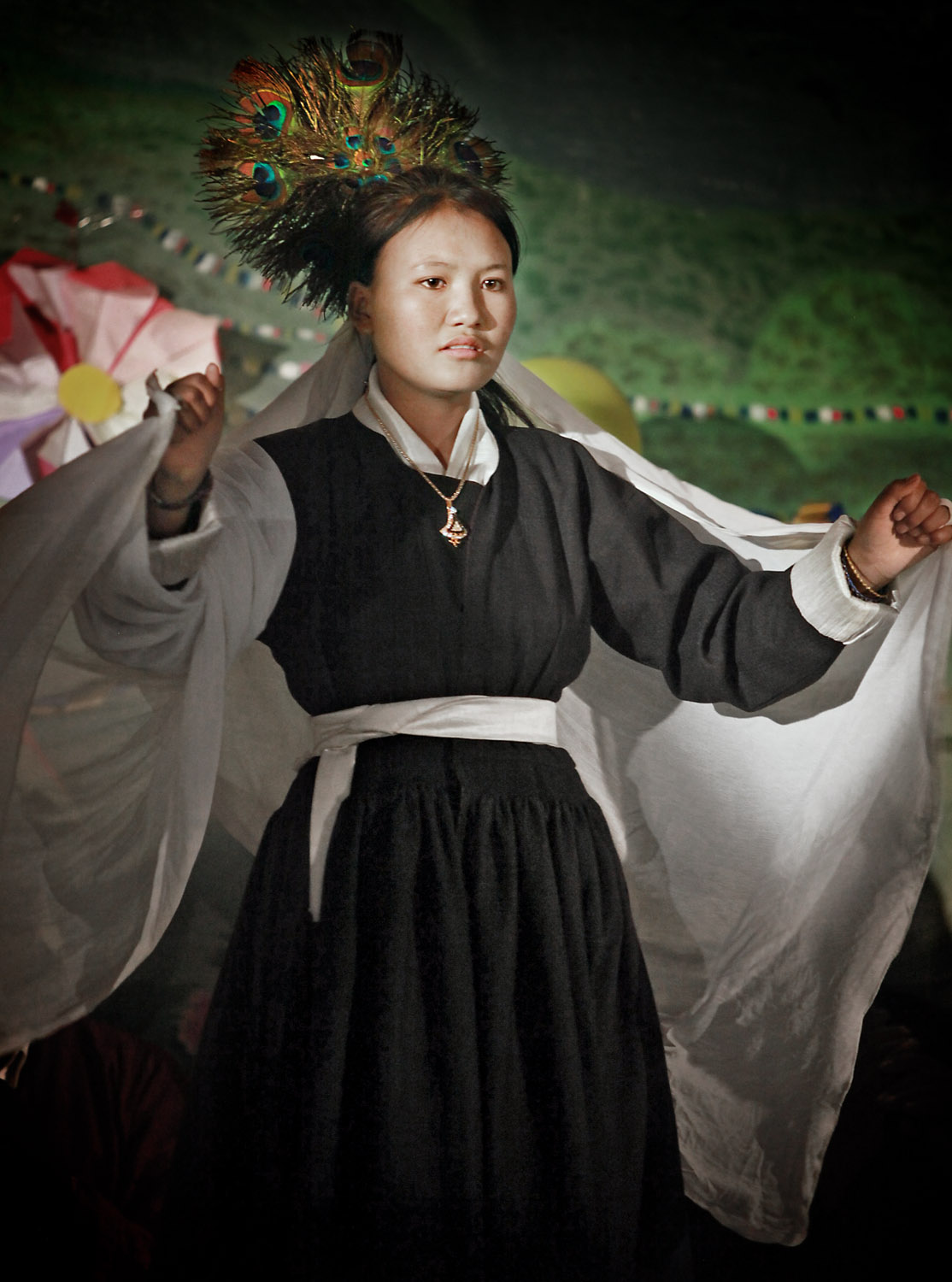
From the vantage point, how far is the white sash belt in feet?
4.41

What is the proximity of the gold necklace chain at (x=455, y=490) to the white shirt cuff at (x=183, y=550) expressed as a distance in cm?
25

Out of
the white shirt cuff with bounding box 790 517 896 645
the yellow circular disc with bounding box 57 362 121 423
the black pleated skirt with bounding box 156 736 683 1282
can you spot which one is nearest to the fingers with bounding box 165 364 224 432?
the yellow circular disc with bounding box 57 362 121 423

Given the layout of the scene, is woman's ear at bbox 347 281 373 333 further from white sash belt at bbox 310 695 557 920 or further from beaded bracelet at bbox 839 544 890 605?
beaded bracelet at bbox 839 544 890 605

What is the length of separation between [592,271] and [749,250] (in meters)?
0.27

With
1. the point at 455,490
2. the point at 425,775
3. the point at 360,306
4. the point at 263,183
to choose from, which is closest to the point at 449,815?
the point at 425,775

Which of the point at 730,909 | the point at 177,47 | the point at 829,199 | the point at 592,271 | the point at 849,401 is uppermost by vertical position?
the point at 177,47

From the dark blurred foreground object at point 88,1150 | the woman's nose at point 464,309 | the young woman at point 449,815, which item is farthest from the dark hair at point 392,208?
the dark blurred foreground object at point 88,1150

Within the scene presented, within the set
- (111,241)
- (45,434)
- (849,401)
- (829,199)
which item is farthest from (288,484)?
(829,199)

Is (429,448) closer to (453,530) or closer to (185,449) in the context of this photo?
(453,530)

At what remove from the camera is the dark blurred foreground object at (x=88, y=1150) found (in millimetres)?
1375

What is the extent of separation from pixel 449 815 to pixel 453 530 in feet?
1.08

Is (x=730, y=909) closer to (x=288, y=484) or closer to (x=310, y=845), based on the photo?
(x=310, y=845)

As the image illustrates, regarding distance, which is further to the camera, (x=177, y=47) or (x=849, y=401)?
(x=849, y=401)

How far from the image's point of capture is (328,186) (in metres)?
1.48
